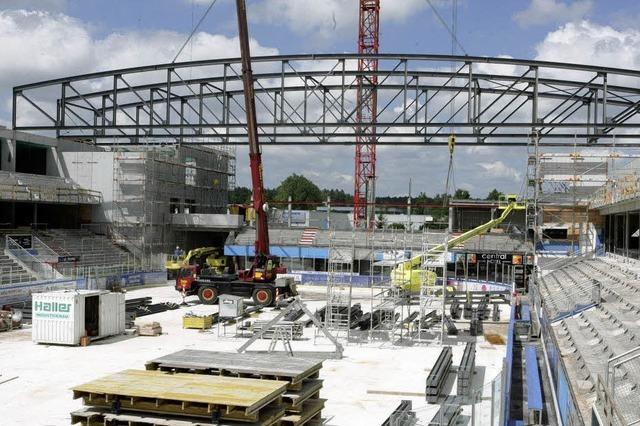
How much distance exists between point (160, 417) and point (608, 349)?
858 cm

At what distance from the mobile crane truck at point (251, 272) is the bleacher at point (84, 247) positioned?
12434mm

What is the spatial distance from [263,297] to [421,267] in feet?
29.4

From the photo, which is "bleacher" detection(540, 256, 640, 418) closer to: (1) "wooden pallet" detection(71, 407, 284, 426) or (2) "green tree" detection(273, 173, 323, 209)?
(1) "wooden pallet" detection(71, 407, 284, 426)

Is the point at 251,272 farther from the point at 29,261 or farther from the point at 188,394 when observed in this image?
the point at 188,394

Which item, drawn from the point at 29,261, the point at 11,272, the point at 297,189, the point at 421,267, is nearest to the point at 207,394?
the point at 421,267

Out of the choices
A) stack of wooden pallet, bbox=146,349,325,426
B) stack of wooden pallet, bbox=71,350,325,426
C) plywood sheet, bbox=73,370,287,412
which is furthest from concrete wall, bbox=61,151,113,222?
plywood sheet, bbox=73,370,287,412

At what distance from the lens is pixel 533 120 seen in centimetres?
3039

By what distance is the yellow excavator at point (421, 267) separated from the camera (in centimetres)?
2892

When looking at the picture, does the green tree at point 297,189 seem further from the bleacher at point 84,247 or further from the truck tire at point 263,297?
the truck tire at point 263,297

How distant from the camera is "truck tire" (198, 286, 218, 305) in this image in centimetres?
3475

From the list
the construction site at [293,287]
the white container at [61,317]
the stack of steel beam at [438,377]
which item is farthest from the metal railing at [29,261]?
the stack of steel beam at [438,377]

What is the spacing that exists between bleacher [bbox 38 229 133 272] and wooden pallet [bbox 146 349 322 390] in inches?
1258

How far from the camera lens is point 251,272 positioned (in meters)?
34.9

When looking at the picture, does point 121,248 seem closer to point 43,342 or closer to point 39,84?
point 39,84
